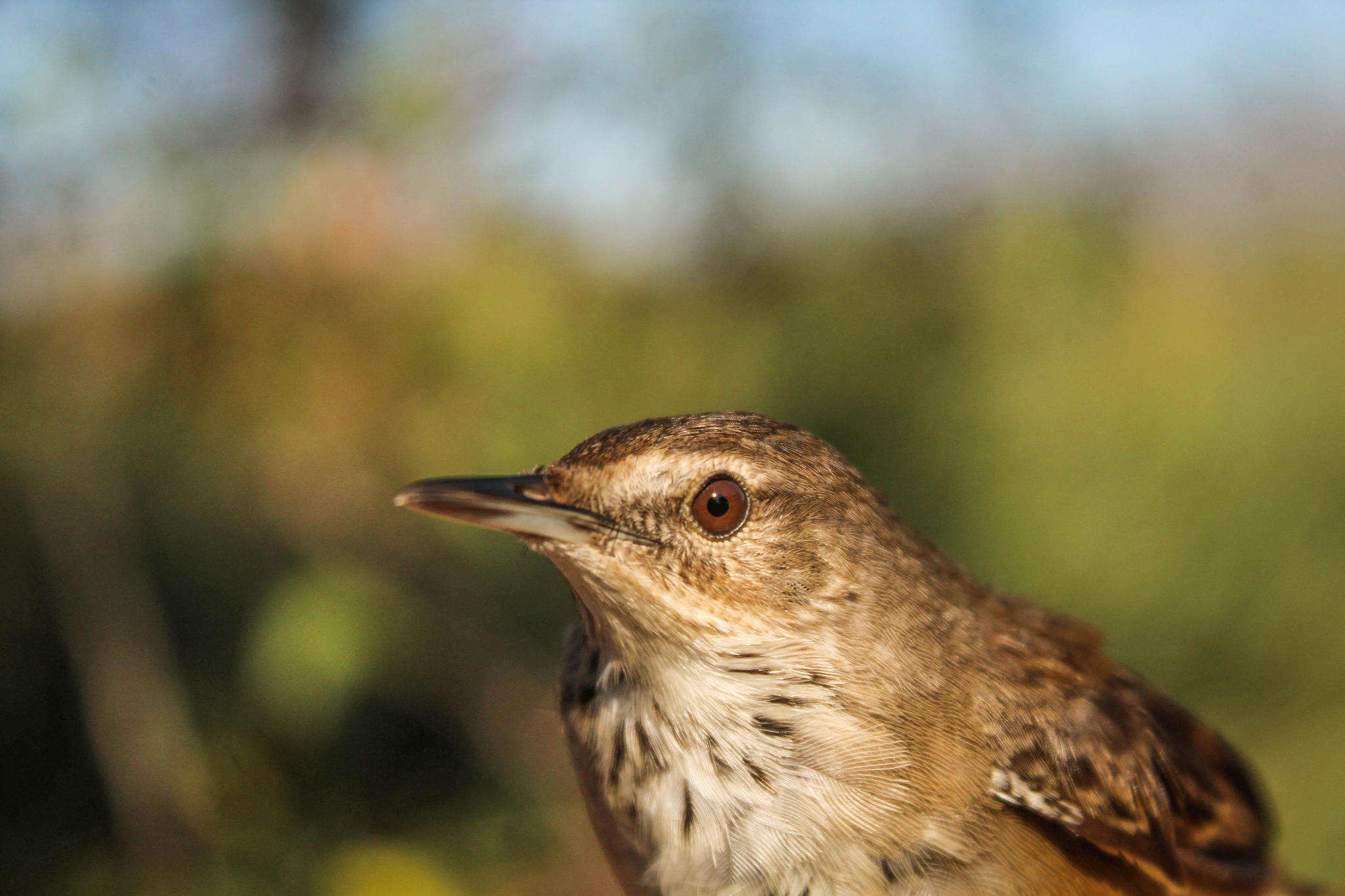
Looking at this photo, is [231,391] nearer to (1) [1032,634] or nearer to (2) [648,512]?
(2) [648,512]

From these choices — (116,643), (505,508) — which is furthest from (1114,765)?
(116,643)

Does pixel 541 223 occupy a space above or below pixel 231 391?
above

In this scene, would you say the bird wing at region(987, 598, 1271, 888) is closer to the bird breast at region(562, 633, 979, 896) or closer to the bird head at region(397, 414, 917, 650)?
the bird breast at region(562, 633, 979, 896)

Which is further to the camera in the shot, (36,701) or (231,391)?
(36,701)

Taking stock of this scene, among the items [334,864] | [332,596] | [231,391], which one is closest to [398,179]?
[231,391]

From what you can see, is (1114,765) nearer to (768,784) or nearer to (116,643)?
(768,784)

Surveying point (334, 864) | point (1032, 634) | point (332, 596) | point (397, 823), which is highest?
point (1032, 634)

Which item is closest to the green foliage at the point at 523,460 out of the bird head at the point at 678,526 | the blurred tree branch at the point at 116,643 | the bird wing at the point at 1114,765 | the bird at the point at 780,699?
the blurred tree branch at the point at 116,643
